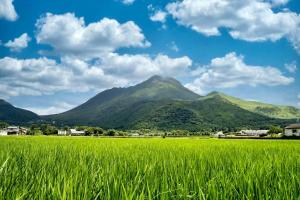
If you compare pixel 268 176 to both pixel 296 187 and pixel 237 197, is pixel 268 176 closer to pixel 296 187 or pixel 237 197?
pixel 296 187

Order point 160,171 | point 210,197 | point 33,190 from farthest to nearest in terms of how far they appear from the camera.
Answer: point 160,171
point 33,190
point 210,197

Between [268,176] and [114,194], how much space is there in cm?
242

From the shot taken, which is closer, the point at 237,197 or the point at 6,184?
the point at 237,197

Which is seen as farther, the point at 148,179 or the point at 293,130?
the point at 293,130

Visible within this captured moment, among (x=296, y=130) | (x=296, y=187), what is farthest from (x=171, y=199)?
(x=296, y=130)

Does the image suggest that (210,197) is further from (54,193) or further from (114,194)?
(54,193)

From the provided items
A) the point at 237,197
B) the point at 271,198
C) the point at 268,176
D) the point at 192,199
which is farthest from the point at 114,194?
the point at 268,176

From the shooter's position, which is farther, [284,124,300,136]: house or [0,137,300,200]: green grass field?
[284,124,300,136]: house

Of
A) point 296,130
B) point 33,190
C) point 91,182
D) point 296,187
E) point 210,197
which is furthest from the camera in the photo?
point 296,130

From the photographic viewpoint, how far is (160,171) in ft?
15.9

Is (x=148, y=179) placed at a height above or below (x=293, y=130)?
below

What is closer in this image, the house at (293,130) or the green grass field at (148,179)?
the green grass field at (148,179)

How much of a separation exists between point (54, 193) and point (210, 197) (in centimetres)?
121

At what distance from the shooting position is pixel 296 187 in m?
3.70
